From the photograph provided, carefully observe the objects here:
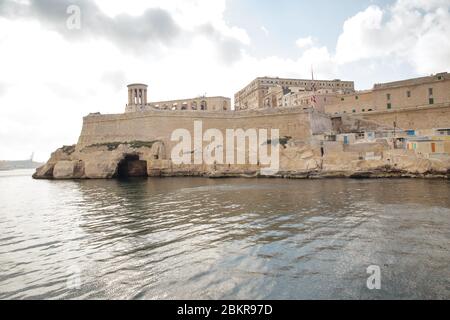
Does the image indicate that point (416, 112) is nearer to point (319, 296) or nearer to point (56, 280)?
point (319, 296)

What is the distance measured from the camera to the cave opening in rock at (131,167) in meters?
36.3

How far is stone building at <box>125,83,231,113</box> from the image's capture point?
44.5 m

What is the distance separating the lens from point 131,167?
1473 inches

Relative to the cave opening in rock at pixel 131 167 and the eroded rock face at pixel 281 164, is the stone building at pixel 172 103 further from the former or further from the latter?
the eroded rock face at pixel 281 164

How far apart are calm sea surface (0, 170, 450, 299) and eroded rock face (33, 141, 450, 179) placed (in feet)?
44.5

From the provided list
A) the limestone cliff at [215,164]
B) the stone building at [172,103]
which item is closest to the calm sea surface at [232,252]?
the limestone cliff at [215,164]

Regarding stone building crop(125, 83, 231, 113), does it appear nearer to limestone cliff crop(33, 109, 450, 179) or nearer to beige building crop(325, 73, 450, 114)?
limestone cliff crop(33, 109, 450, 179)

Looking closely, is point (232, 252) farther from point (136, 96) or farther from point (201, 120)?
point (136, 96)

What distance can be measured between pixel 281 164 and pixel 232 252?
23326 mm

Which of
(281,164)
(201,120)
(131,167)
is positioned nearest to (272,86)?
(201,120)

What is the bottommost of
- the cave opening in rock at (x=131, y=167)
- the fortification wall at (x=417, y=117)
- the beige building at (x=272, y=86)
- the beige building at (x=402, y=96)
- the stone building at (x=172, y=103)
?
the cave opening in rock at (x=131, y=167)

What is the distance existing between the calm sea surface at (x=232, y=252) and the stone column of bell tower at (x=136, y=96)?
1331 inches

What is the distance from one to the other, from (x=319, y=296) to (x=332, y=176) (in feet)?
77.4

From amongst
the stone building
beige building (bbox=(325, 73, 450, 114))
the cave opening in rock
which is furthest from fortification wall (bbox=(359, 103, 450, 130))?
the cave opening in rock
